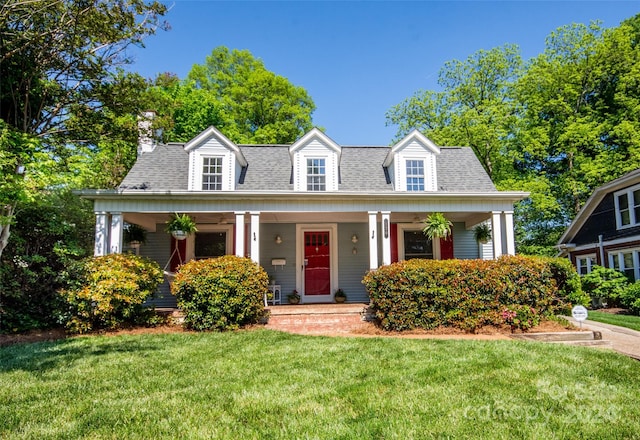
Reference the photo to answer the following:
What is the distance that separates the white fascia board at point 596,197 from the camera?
13.7m

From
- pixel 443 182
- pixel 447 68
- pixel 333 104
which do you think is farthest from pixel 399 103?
pixel 443 182

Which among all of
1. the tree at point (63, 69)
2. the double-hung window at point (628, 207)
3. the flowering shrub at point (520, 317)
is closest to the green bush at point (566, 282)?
the flowering shrub at point (520, 317)

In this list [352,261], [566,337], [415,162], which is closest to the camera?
[566,337]

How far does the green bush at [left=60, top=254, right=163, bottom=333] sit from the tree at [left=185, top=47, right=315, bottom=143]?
14642 millimetres

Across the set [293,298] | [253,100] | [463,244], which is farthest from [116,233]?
[253,100]

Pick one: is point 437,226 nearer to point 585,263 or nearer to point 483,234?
point 483,234

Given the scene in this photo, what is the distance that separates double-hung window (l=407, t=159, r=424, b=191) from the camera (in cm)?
1113

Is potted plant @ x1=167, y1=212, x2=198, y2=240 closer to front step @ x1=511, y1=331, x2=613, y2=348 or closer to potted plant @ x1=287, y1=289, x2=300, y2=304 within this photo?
potted plant @ x1=287, y1=289, x2=300, y2=304

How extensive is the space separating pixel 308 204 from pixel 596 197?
12944 mm

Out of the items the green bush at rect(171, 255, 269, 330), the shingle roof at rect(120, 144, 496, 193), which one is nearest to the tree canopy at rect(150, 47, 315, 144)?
the shingle roof at rect(120, 144, 496, 193)

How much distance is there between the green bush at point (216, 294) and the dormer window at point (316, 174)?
11.9ft

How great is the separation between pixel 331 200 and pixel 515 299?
15.3ft

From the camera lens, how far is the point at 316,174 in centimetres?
1091

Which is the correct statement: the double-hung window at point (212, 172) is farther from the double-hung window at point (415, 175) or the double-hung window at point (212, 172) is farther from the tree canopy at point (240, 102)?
the tree canopy at point (240, 102)
